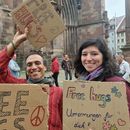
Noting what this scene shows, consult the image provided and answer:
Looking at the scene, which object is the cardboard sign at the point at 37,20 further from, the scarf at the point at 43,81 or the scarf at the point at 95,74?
the scarf at the point at 95,74

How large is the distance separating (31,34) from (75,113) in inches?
41.7

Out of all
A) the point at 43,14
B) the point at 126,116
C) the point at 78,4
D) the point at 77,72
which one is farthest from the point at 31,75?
the point at 78,4

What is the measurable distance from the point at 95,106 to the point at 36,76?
0.65 metres

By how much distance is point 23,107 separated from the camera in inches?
98.0

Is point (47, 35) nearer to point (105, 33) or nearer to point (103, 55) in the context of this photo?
point (103, 55)

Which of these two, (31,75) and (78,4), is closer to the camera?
(31,75)

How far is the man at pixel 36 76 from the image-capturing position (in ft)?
9.39

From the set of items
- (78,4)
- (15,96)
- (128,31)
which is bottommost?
(15,96)

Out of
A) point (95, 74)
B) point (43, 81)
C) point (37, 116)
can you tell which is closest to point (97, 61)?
point (95, 74)

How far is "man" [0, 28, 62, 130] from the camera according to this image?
9.39 feet

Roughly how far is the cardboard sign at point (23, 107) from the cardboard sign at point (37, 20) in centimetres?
97

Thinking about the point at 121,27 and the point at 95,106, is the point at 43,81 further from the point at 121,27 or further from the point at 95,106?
the point at 121,27

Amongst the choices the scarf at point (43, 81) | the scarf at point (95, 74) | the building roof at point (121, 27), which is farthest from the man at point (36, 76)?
the building roof at point (121, 27)

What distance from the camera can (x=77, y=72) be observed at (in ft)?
10.7
